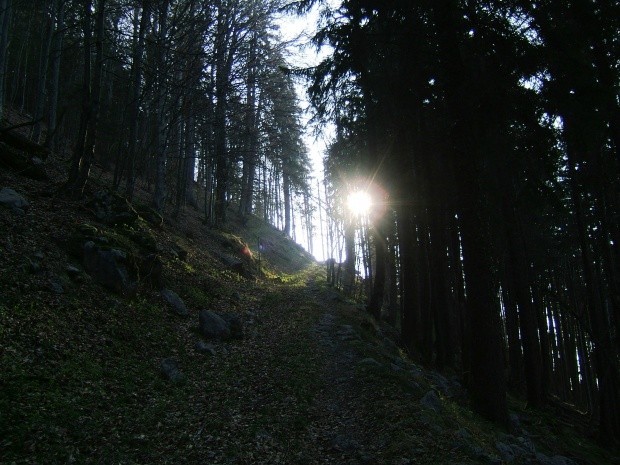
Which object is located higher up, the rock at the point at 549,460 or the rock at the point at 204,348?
the rock at the point at 204,348

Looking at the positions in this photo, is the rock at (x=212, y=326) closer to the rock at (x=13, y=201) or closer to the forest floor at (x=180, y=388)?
the forest floor at (x=180, y=388)

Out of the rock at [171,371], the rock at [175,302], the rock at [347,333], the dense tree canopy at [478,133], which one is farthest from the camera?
the rock at [347,333]

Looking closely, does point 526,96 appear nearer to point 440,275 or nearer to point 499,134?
point 499,134

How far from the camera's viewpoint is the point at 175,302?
9891 millimetres

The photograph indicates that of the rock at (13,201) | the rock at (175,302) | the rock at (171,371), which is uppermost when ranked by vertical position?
the rock at (13,201)

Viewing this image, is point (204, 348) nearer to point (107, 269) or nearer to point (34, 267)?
point (107, 269)

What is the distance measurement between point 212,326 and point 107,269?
2.79 metres

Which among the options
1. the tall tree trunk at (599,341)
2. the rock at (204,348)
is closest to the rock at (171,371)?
the rock at (204,348)

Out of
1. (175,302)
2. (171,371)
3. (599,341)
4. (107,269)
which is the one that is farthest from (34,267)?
(599,341)

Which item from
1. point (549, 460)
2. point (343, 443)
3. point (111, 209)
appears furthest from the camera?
point (111, 209)

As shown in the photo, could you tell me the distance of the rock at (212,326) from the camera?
9.45m

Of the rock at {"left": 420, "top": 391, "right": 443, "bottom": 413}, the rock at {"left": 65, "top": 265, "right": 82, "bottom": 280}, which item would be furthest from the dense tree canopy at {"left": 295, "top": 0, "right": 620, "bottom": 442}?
the rock at {"left": 65, "top": 265, "right": 82, "bottom": 280}

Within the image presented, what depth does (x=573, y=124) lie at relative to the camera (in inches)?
291

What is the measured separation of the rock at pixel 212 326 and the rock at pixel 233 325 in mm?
156
